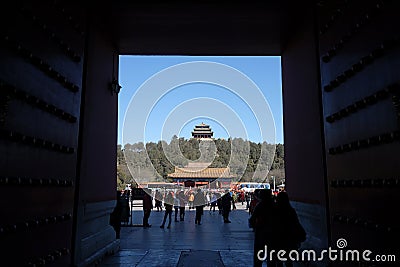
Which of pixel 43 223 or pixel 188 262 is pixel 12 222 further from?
pixel 188 262

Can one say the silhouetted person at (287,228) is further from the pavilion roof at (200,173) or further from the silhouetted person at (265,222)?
the pavilion roof at (200,173)

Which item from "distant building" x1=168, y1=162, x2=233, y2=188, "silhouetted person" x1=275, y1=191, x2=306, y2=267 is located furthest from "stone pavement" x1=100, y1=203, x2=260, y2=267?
"distant building" x1=168, y1=162, x2=233, y2=188

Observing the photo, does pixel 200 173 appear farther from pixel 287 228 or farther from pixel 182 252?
pixel 287 228

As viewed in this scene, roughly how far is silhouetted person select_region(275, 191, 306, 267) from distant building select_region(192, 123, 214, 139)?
172 feet

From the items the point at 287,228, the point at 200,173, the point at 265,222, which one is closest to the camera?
the point at 287,228

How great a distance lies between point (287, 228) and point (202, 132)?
5304cm

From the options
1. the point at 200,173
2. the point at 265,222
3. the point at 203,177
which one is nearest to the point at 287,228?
the point at 265,222

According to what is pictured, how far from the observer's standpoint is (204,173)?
4016 cm

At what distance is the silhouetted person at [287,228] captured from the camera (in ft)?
13.1

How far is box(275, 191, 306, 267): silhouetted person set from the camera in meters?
4.00

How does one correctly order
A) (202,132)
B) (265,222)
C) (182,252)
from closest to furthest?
(265,222) < (182,252) < (202,132)

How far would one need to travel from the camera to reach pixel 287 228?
4.01 m

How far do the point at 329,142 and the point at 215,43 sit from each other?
3494 mm

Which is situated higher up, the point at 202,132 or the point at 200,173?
the point at 202,132
